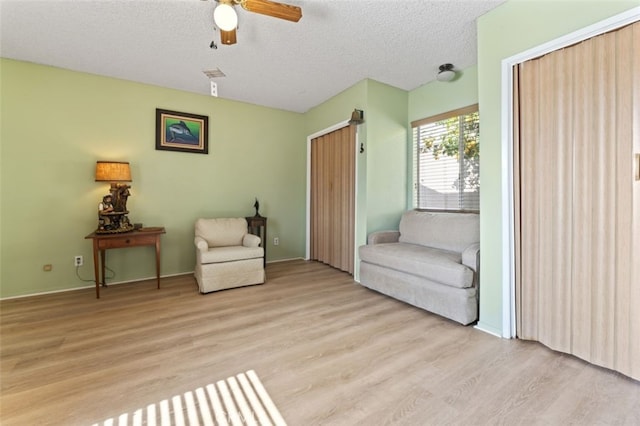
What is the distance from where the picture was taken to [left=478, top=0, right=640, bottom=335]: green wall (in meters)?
1.97

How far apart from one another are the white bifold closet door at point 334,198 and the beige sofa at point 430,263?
0.60 m

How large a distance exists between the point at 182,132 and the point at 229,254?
1915 millimetres

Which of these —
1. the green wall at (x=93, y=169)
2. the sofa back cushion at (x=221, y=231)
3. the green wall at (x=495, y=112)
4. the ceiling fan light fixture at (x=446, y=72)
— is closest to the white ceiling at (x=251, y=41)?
the ceiling fan light fixture at (x=446, y=72)

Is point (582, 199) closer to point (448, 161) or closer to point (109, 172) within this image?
point (448, 161)

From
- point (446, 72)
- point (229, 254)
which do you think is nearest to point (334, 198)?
point (229, 254)

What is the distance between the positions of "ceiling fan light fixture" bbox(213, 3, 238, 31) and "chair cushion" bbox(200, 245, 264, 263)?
2.23 meters

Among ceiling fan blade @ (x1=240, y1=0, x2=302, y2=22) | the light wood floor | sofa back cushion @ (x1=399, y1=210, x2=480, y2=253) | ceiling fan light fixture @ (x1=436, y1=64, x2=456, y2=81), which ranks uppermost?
ceiling fan light fixture @ (x1=436, y1=64, x2=456, y2=81)

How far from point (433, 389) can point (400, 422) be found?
34 centimetres

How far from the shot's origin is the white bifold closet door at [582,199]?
1.58 metres

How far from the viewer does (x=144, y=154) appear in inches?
141

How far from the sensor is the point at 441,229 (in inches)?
119

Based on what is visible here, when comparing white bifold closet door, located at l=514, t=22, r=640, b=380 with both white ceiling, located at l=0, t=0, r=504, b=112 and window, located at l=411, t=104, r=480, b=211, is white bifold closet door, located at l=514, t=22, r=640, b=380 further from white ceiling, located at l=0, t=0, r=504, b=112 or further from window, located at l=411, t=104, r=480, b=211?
window, located at l=411, t=104, r=480, b=211

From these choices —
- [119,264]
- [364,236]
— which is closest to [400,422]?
[364,236]

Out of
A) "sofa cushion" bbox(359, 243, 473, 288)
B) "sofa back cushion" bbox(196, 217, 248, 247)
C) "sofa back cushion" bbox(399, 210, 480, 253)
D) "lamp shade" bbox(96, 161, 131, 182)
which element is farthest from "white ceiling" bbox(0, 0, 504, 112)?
"sofa cushion" bbox(359, 243, 473, 288)
